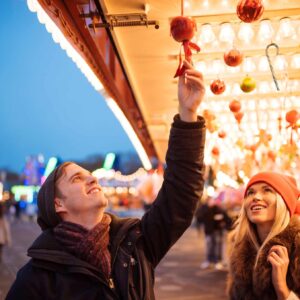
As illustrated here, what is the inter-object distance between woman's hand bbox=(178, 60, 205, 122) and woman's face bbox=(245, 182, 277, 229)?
109 cm

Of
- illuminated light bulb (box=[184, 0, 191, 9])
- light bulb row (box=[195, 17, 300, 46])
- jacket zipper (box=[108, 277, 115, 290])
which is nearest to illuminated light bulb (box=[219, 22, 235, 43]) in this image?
light bulb row (box=[195, 17, 300, 46])

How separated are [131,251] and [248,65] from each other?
380 centimetres

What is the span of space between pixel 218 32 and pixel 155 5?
77cm

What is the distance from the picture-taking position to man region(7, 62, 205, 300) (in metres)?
2.08

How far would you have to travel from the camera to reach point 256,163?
7.04 m

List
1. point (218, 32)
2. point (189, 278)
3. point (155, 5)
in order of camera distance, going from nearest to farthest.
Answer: point (155, 5)
point (218, 32)
point (189, 278)

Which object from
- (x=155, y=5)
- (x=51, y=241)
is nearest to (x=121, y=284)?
(x=51, y=241)

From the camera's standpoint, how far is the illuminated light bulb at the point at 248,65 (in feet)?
17.6

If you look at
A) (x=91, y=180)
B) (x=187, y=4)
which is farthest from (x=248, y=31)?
(x=91, y=180)

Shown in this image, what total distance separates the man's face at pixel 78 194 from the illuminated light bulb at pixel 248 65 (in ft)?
11.5

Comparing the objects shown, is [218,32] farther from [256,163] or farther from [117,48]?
[256,163]

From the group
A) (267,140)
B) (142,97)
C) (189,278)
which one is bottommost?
(189,278)

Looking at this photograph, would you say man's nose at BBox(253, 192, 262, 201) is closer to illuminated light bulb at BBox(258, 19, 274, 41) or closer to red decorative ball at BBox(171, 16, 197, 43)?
red decorative ball at BBox(171, 16, 197, 43)

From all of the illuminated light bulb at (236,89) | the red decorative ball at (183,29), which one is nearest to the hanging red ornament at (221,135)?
the illuminated light bulb at (236,89)
